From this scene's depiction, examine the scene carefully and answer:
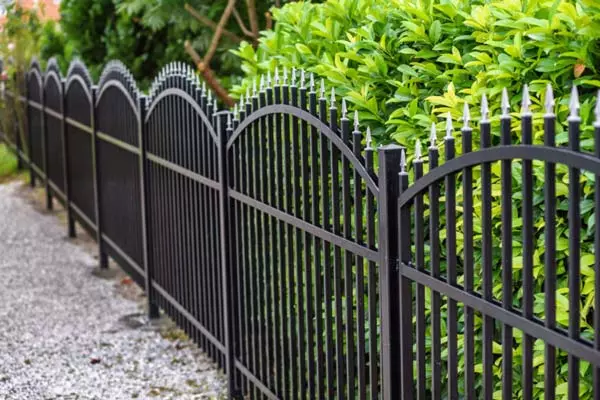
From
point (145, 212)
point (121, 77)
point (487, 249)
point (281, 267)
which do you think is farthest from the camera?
point (121, 77)

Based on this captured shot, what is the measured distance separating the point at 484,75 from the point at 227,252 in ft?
6.99

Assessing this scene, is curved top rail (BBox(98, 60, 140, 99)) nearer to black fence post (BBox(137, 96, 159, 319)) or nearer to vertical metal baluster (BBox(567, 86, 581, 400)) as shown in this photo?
black fence post (BBox(137, 96, 159, 319))

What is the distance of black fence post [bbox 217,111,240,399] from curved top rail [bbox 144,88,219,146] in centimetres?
11

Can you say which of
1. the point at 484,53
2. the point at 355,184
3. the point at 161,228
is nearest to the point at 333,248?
the point at 355,184

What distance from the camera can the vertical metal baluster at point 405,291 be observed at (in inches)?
116

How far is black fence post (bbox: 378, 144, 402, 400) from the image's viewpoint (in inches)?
118

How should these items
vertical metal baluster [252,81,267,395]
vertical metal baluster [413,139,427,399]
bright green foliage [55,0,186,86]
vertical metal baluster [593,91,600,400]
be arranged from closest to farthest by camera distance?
vertical metal baluster [593,91,600,400] → vertical metal baluster [413,139,427,399] → vertical metal baluster [252,81,267,395] → bright green foliage [55,0,186,86]

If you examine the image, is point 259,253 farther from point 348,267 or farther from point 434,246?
point 434,246

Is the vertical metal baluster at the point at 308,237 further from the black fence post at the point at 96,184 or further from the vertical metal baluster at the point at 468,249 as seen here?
the black fence post at the point at 96,184

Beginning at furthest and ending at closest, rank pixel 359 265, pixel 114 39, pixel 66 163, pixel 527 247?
pixel 114 39 → pixel 66 163 → pixel 359 265 → pixel 527 247

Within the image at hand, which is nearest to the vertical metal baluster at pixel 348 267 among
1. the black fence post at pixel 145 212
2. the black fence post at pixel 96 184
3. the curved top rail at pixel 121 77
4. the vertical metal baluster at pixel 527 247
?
the vertical metal baluster at pixel 527 247

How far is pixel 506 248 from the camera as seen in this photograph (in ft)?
8.07

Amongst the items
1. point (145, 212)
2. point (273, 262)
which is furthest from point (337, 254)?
point (145, 212)

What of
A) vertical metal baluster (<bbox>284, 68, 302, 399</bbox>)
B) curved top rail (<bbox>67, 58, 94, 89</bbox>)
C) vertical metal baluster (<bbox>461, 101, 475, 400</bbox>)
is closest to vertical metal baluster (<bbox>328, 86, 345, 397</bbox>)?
vertical metal baluster (<bbox>284, 68, 302, 399</bbox>)
